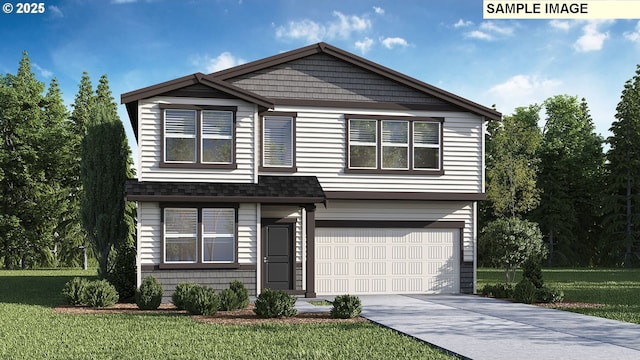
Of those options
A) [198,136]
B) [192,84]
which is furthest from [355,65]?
[198,136]

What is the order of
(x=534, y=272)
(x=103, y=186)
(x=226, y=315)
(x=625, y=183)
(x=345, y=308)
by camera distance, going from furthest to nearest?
(x=625, y=183) → (x=103, y=186) → (x=534, y=272) → (x=226, y=315) → (x=345, y=308)

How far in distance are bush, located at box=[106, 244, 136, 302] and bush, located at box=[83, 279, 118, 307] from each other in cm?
A: 140

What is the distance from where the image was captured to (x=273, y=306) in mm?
16922

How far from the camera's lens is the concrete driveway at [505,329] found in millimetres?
12195

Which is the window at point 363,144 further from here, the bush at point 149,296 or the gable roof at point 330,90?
the bush at point 149,296

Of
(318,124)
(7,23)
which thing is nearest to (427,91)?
(318,124)

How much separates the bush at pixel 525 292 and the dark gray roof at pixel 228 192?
5937mm

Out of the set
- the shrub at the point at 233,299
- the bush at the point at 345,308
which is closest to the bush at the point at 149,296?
the shrub at the point at 233,299

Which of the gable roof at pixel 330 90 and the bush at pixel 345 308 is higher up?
the gable roof at pixel 330 90

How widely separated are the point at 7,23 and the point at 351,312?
1215 inches

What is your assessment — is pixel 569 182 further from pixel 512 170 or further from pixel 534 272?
pixel 534 272

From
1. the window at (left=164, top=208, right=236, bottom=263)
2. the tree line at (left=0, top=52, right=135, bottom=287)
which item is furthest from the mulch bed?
the tree line at (left=0, top=52, right=135, bottom=287)

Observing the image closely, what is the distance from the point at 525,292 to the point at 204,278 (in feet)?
28.7

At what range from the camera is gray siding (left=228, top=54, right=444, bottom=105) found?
23672 millimetres
